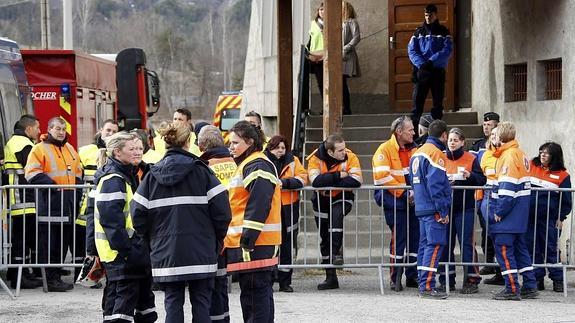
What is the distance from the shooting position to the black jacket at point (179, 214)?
25.7ft

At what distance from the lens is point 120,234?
828cm

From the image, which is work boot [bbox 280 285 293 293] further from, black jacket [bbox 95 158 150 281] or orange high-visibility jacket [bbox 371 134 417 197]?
black jacket [bbox 95 158 150 281]

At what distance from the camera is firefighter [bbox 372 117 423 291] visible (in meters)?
11.9

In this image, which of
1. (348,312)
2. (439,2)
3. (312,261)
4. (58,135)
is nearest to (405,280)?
(312,261)

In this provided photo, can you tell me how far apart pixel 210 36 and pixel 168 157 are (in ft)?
276

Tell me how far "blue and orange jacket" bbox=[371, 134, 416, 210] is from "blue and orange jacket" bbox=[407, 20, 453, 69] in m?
4.68

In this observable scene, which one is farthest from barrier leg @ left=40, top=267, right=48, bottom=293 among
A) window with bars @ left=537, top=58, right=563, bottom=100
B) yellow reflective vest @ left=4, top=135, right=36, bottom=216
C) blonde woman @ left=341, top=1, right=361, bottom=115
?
window with bars @ left=537, top=58, right=563, bottom=100

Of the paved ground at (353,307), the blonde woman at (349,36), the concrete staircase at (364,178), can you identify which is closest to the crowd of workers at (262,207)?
the paved ground at (353,307)

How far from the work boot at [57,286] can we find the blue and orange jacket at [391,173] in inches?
135

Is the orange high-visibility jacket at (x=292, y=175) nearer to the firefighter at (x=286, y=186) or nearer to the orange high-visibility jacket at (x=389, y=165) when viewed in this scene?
the firefighter at (x=286, y=186)

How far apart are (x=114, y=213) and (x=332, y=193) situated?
13.6 feet

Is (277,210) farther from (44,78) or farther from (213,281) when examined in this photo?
(44,78)

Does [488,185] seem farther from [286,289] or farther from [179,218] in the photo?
[179,218]

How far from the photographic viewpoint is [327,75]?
1461 cm
